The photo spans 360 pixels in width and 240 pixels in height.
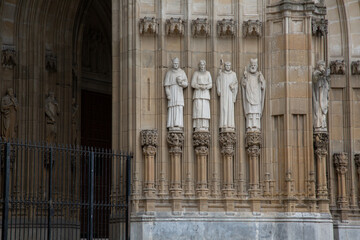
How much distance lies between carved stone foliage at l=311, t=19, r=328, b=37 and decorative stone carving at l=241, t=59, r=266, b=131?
5.94 feet

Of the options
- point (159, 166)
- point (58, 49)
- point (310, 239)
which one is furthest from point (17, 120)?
point (310, 239)

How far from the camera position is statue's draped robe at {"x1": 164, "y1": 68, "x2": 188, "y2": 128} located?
65.9 feet

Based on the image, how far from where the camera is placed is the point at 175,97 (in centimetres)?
2011

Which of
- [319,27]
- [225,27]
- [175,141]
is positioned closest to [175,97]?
[175,141]

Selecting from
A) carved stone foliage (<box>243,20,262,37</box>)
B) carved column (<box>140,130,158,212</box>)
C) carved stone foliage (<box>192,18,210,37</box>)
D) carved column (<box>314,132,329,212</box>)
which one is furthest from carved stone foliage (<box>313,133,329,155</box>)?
carved column (<box>140,130,158,212</box>)

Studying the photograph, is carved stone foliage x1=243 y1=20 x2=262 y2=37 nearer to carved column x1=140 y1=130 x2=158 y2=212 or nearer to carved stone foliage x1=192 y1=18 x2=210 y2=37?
carved stone foliage x1=192 y1=18 x2=210 y2=37

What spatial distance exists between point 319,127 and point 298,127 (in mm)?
697

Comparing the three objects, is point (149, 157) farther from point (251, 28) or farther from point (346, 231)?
point (346, 231)

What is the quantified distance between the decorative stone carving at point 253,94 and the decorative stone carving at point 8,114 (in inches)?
272

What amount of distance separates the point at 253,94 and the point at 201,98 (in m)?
1.32

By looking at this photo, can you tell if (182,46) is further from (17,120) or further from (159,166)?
(17,120)

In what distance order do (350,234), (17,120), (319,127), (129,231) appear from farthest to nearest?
(17,120) → (350,234) → (319,127) → (129,231)

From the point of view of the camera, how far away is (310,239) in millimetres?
19750

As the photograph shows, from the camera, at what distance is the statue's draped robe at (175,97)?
65.9 ft
